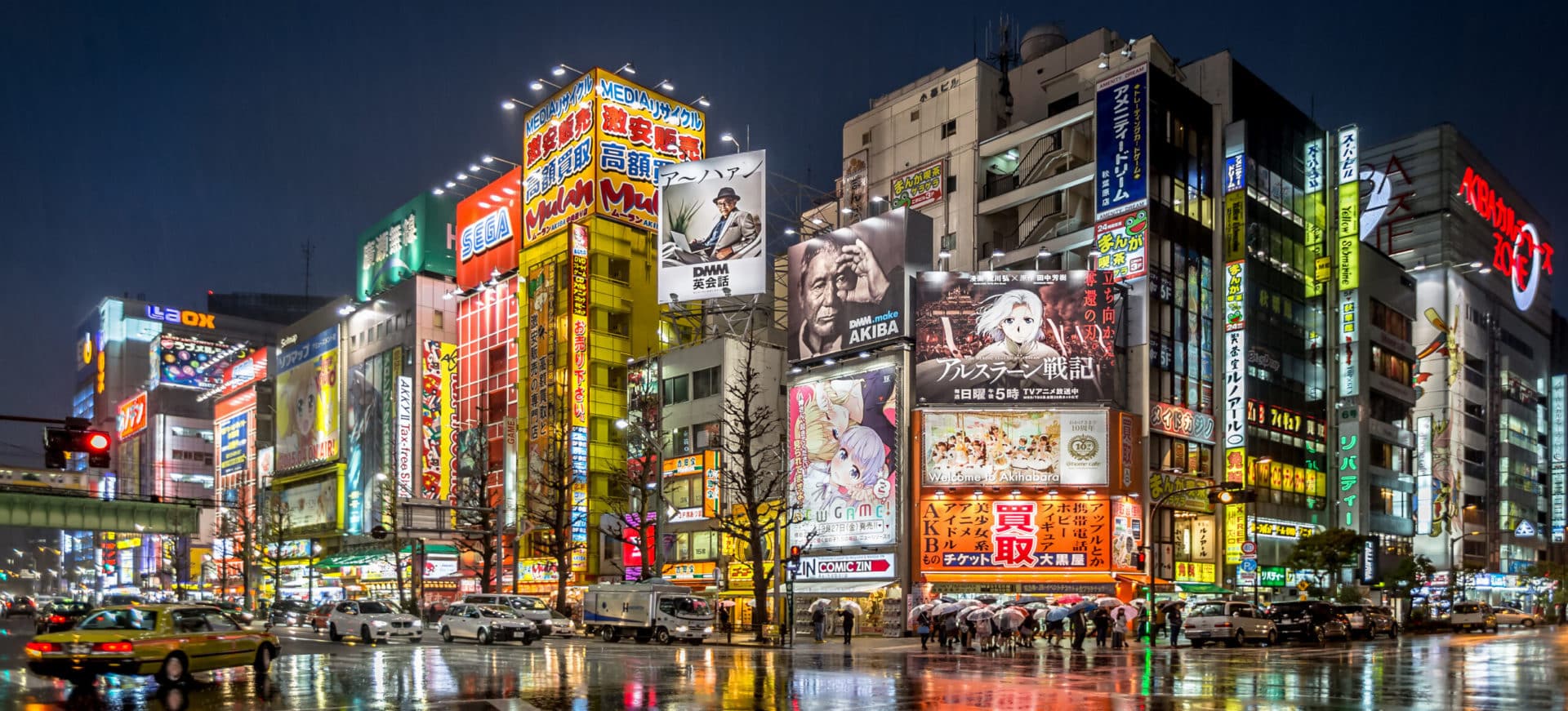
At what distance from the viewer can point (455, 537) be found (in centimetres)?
7775

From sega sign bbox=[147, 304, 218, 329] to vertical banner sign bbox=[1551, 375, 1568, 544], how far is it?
171571 millimetres

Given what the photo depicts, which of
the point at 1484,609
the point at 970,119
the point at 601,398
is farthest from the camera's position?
the point at 601,398

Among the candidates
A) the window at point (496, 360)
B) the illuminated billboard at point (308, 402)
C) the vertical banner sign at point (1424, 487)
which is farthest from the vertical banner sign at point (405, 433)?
the vertical banner sign at point (1424, 487)

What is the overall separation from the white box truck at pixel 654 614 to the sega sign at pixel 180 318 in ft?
524

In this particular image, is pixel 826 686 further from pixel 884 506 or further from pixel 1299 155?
pixel 1299 155

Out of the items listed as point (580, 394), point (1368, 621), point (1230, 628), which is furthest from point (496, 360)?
point (1368, 621)

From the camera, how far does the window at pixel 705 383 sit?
67.9 m

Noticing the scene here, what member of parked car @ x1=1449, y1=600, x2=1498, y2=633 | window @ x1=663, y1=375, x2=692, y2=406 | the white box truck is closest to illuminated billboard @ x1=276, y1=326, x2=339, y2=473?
window @ x1=663, y1=375, x2=692, y2=406

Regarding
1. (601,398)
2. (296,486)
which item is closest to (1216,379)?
(601,398)

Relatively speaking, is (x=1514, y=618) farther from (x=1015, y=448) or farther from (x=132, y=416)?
(x=132, y=416)

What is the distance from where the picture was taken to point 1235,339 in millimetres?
65438

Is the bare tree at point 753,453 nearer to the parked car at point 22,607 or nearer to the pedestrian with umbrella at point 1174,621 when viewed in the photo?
the pedestrian with umbrella at point 1174,621

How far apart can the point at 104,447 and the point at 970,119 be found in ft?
174

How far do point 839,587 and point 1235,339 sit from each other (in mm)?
24477
